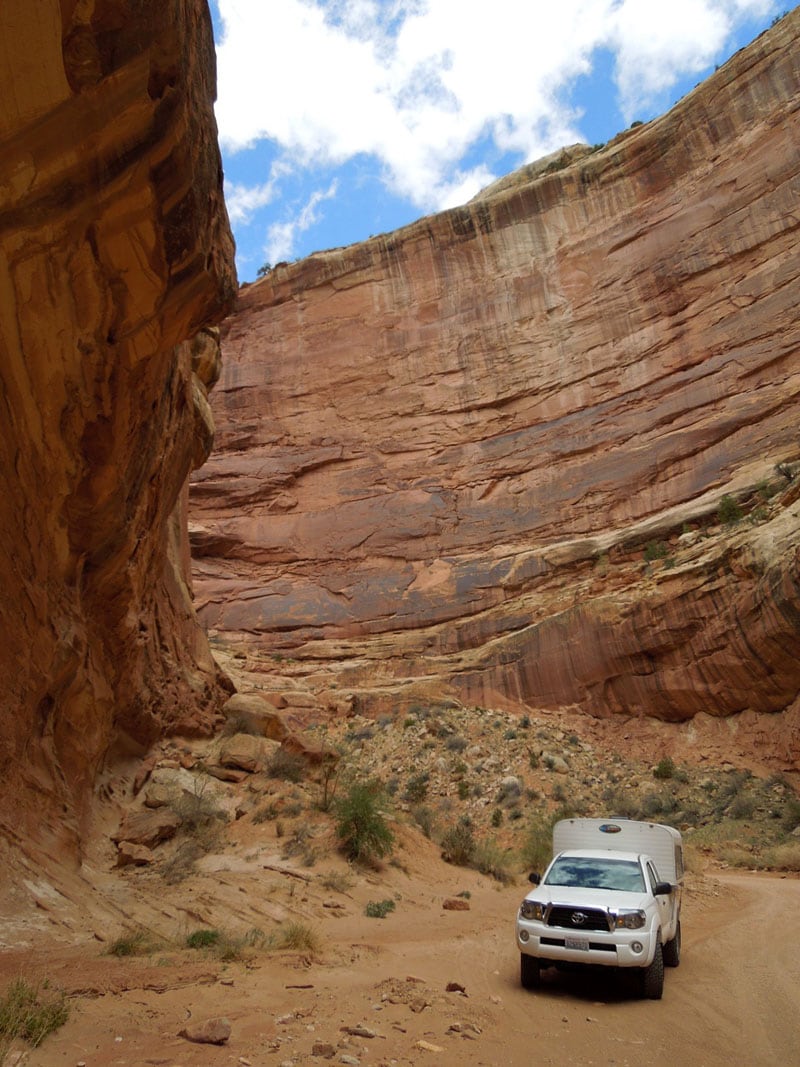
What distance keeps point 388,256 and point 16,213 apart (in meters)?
35.0

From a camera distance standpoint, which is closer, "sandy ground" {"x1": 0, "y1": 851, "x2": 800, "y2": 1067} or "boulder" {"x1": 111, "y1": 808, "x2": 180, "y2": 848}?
"sandy ground" {"x1": 0, "y1": 851, "x2": 800, "y2": 1067}

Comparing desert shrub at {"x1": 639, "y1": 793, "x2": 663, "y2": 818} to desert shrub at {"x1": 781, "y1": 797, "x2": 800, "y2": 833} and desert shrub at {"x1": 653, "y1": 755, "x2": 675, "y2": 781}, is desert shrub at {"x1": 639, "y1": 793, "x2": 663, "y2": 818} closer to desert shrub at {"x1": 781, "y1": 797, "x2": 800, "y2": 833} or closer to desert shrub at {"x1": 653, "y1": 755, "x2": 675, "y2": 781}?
desert shrub at {"x1": 653, "y1": 755, "x2": 675, "y2": 781}

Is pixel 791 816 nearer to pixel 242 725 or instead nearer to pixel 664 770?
pixel 664 770

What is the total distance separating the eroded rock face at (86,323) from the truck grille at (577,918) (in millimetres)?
5962

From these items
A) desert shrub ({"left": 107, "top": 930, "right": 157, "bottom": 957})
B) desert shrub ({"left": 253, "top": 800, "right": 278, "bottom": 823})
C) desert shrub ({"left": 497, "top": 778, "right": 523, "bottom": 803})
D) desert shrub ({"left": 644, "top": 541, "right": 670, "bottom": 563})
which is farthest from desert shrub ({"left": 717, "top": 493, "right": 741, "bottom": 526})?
desert shrub ({"left": 107, "top": 930, "right": 157, "bottom": 957})

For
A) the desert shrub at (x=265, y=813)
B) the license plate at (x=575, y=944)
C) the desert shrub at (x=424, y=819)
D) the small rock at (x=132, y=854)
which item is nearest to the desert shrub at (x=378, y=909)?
the desert shrub at (x=265, y=813)

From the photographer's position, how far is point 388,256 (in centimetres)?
3912

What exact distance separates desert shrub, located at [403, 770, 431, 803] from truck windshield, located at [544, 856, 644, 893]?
10757mm

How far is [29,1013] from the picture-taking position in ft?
15.4

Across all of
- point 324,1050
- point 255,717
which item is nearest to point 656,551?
point 255,717

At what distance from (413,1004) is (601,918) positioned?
1825 millimetres

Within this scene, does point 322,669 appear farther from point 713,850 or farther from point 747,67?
point 747,67

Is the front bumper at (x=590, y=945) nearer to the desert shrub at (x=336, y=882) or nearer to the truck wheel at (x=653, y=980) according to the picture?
the truck wheel at (x=653, y=980)

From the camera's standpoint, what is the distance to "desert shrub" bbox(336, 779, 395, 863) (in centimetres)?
1204
